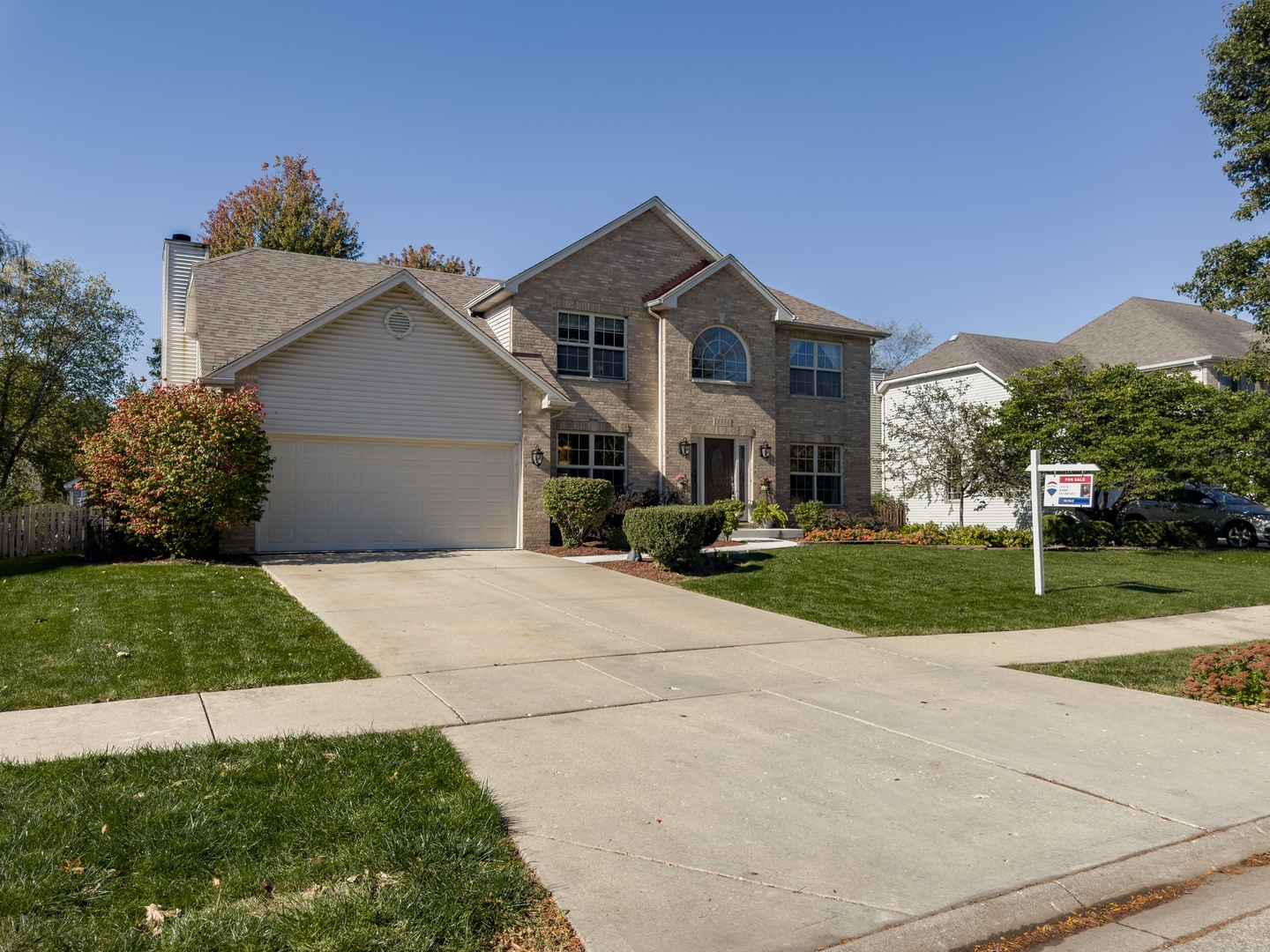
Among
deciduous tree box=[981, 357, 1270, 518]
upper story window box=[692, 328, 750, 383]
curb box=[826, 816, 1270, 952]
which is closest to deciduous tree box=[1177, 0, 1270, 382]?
deciduous tree box=[981, 357, 1270, 518]

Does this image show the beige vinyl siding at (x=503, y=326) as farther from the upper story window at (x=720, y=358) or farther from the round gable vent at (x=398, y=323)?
the upper story window at (x=720, y=358)

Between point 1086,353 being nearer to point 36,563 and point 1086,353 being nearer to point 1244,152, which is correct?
point 1244,152

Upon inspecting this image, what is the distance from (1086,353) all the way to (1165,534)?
1136 cm

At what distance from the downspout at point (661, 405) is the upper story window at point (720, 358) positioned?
86 centimetres

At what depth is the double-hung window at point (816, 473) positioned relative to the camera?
23375 mm

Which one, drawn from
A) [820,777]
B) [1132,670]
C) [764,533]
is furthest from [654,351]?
[820,777]

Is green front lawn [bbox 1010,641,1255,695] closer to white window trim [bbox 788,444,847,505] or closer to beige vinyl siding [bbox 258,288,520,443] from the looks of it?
beige vinyl siding [bbox 258,288,520,443]

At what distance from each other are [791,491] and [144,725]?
61.8ft

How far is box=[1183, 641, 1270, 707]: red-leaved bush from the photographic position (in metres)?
7.66

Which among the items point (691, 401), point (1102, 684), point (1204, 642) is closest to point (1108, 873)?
point (1102, 684)

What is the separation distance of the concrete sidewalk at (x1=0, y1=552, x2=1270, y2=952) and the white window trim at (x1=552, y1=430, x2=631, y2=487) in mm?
10196

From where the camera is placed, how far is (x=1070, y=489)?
13.2 m

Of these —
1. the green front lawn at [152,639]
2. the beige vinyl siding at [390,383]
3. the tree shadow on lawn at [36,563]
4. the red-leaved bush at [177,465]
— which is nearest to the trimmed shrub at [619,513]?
the beige vinyl siding at [390,383]

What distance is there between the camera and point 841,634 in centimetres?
1041
